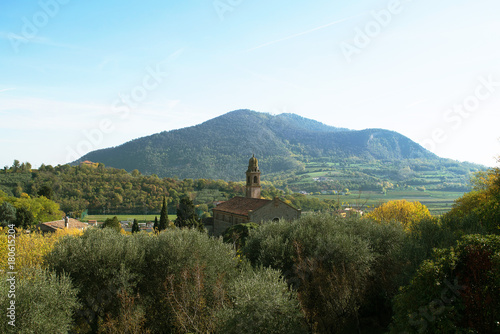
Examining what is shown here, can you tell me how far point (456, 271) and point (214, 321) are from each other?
357 inches

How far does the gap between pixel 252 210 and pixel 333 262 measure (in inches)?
872

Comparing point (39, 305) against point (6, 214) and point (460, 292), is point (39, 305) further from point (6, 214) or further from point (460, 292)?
point (6, 214)

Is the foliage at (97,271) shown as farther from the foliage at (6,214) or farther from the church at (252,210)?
the foliage at (6,214)

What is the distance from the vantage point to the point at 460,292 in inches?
395

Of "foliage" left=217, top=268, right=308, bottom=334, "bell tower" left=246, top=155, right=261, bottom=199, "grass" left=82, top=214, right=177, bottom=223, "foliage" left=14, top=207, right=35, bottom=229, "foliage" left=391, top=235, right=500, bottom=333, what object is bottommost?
"grass" left=82, top=214, right=177, bottom=223

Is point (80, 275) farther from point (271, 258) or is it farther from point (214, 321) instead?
point (271, 258)

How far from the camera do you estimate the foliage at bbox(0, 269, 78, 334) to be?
1244 cm

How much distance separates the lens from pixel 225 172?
599ft

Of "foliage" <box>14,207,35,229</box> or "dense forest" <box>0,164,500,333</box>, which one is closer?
"dense forest" <box>0,164,500,333</box>

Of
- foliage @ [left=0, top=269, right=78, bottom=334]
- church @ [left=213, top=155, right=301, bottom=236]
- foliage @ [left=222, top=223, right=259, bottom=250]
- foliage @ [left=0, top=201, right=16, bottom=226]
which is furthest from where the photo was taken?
foliage @ [left=0, top=201, right=16, bottom=226]

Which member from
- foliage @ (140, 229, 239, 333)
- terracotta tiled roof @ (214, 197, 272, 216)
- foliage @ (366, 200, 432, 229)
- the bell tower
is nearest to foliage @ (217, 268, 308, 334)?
foliage @ (140, 229, 239, 333)

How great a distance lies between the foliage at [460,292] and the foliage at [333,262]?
483 centimetres

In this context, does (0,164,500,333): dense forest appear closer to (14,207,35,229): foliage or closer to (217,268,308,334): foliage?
(217,268,308,334): foliage

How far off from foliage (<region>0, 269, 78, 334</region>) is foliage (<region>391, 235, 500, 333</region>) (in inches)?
515
